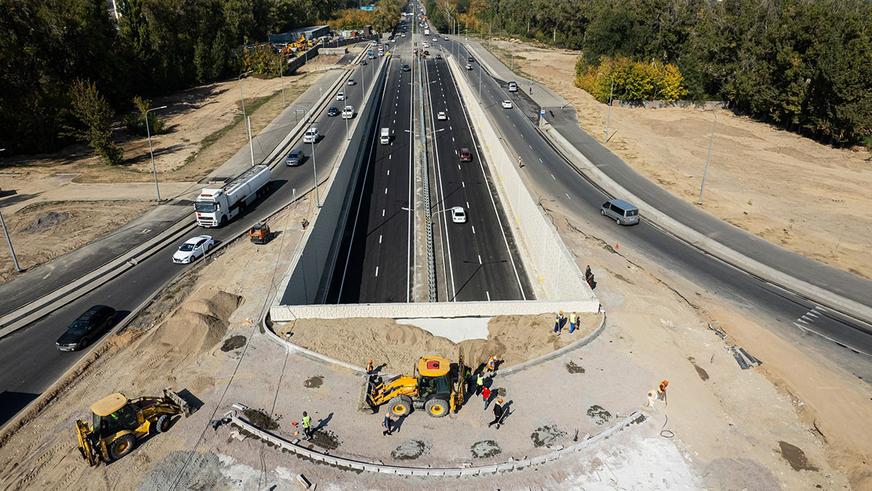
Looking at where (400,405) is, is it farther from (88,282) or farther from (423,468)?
(88,282)

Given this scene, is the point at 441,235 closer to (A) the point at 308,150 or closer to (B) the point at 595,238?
(B) the point at 595,238

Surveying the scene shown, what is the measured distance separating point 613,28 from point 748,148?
44.3 metres

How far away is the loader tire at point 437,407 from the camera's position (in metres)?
24.1

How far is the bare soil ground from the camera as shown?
50281 millimetres

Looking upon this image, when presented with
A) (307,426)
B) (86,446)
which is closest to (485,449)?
(307,426)

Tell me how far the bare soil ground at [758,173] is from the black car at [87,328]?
2151 inches

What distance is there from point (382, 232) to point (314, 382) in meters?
25.2

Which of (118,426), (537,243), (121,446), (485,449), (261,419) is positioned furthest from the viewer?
(537,243)

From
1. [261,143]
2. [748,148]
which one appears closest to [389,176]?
[261,143]

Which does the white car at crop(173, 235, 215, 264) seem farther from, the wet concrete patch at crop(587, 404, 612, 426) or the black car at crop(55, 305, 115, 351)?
the wet concrete patch at crop(587, 404, 612, 426)

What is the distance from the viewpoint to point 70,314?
36.4 meters

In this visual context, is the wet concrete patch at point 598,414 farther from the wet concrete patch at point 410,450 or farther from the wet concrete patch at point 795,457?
the wet concrete patch at point 410,450

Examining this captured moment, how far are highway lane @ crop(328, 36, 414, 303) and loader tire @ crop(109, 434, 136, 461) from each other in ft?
62.5

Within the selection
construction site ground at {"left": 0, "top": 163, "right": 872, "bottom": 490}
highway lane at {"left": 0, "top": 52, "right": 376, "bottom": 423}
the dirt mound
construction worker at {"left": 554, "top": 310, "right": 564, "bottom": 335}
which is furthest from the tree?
construction worker at {"left": 554, "top": 310, "right": 564, "bottom": 335}
